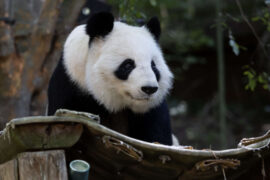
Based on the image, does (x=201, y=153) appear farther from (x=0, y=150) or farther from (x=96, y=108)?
(x=96, y=108)

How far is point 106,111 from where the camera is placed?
3.17m

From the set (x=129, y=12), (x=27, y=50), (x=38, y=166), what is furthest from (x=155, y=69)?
(x=27, y=50)

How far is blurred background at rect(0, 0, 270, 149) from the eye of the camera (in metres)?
4.17

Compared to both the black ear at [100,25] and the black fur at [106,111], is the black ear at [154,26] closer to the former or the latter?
the black ear at [100,25]

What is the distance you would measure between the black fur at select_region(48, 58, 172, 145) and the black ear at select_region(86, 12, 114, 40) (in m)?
0.32

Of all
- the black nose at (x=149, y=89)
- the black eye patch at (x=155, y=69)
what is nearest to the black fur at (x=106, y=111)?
the black eye patch at (x=155, y=69)

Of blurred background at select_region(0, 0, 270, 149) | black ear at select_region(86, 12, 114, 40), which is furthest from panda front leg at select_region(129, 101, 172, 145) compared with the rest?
blurred background at select_region(0, 0, 270, 149)

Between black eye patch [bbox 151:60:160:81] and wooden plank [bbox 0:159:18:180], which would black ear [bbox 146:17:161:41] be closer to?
black eye patch [bbox 151:60:160:81]

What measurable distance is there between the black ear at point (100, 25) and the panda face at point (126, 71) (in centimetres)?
5

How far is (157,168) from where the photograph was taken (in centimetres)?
232

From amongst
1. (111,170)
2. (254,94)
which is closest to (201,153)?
(111,170)

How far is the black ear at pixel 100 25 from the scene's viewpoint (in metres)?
3.09

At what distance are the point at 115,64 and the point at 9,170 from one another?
1.20 meters

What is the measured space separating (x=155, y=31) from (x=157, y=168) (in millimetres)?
1338
